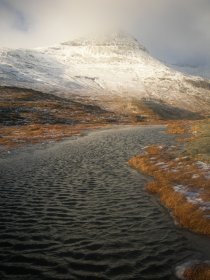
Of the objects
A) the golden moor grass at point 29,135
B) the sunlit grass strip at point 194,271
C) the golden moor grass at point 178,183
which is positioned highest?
the golden moor grass at point 178,183

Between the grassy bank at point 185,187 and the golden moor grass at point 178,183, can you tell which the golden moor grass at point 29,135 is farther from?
the grassy bank at point 185,187

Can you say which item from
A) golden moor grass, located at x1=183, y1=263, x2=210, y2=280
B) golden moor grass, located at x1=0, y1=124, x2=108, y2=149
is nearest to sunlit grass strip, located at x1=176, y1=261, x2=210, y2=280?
golden moor grass, located at x1=183, y1=263, x2=210, y2=280

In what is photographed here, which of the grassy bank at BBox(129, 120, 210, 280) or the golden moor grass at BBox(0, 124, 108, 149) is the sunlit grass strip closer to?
the grassy bank at BBox(129, 120, 210, 280)

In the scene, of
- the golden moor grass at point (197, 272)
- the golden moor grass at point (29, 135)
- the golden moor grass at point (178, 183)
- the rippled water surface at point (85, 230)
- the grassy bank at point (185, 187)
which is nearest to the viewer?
the golden moor grass at point (197, 272)

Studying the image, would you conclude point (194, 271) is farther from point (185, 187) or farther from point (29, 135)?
point (29, 135)

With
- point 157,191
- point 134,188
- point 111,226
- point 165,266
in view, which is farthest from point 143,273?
point 134,188

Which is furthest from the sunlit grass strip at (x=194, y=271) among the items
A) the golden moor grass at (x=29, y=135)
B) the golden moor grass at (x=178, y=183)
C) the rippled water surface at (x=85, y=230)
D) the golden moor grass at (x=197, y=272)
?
the golden moor grass at (x=29, y=135)

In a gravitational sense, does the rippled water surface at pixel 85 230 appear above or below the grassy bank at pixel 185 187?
below
